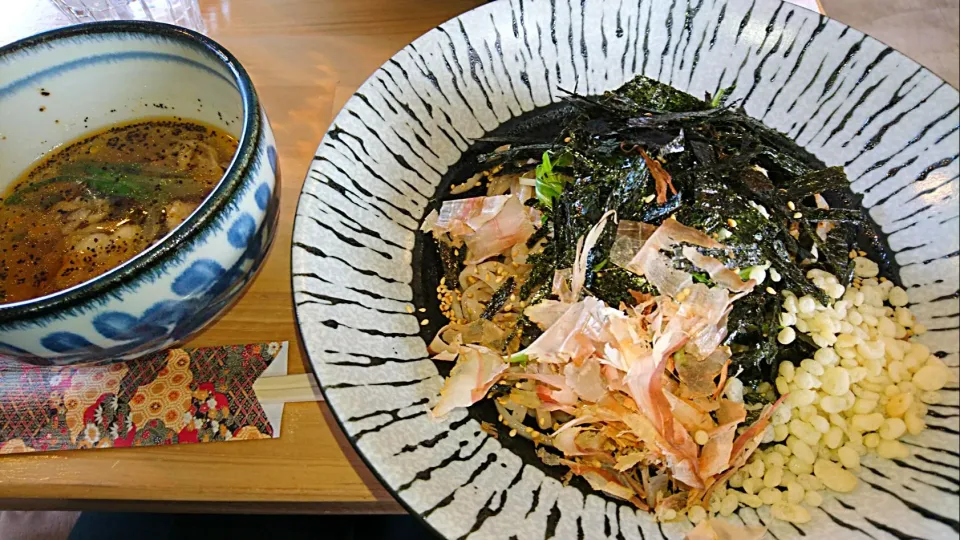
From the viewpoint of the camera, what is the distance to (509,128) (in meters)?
1.71

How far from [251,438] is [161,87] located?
0.85 metres

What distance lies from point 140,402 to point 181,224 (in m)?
0.52

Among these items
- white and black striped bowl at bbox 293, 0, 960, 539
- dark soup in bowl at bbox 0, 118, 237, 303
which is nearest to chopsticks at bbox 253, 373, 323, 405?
white and black striped bowl at bbox 293, 0, 960, 539

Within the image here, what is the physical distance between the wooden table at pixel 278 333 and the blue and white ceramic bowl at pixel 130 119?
0.76ft

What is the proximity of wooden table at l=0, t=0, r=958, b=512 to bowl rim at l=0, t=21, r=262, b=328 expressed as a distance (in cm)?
43

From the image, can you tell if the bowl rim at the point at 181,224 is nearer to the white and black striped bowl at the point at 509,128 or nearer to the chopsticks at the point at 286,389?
the white and black striped bowl at the point at 509,128

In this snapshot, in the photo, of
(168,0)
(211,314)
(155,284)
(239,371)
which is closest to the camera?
(155,284)

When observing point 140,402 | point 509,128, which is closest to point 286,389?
point 140,402

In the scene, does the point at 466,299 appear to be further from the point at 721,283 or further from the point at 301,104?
the point at 301,104

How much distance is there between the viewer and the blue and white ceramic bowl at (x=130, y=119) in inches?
39.9

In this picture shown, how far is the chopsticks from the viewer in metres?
1.33

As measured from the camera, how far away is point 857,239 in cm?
147

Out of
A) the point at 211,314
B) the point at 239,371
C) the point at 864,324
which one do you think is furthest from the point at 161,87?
the point at 864,324

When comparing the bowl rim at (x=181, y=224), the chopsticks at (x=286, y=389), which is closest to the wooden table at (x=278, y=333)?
the chopsticks at (x=286, y=389)
